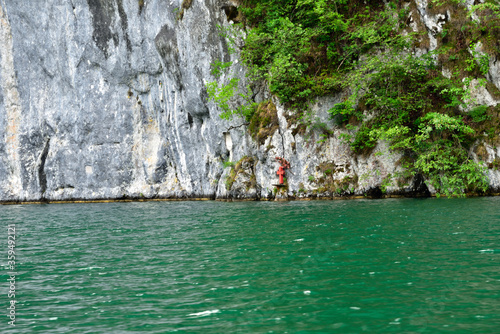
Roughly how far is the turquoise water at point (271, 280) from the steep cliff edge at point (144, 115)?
1683cm

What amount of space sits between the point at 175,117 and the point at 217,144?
7.47 m

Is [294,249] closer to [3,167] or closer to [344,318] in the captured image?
[344,318]

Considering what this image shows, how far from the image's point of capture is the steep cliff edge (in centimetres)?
3062

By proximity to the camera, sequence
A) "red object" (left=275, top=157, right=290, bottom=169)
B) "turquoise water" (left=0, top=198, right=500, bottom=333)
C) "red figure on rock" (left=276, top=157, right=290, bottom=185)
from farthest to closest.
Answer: "red object" (left=275, top=157, right=290, bottom=169) < "red figure on rock" (left=276, top=157, right=290, bottom=185) < "turquoise water" (left=0, top=198, right=500, bottom=333)

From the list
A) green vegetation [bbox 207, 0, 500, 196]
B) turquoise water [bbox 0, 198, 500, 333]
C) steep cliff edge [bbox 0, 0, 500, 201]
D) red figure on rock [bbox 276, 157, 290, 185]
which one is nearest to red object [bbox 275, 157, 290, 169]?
red figure on rock [bbox 276, 157, 290, 185]

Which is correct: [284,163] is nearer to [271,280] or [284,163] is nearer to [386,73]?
[386,73]

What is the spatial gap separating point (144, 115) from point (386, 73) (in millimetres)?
30409

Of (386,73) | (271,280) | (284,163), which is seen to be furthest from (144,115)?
(271,280)

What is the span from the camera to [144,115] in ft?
159

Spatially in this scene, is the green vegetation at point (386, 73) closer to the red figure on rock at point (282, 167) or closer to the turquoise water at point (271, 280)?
the red figure on rock at point (282, 167)

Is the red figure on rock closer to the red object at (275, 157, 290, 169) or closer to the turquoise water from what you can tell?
the red object at (275, 157, 290, 169)

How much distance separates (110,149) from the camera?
49469 millimetres

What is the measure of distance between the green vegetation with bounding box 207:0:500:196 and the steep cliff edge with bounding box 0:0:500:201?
3.21 feet

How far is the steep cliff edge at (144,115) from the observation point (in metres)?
30.6
